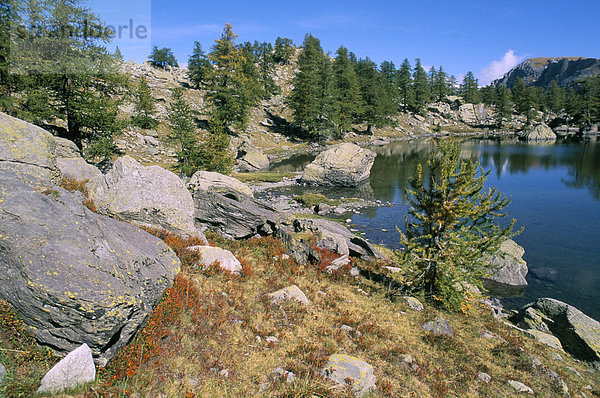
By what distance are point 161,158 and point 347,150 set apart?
3003 centimetres

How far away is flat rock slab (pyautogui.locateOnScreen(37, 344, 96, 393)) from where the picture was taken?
625 cm

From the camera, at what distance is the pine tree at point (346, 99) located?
91.2 m

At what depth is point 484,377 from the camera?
1027 centimetres

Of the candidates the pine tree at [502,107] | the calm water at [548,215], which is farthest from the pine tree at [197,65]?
the pine tree at [502,107]

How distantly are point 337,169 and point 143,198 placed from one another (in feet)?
111

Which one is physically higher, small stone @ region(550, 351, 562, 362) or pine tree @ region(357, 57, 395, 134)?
pine tree @ region(357, 57, 395, 134)

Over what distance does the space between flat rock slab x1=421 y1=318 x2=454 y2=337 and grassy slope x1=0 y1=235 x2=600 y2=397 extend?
1.10 feet

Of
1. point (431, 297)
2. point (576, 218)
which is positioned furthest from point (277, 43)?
point (431, 297)

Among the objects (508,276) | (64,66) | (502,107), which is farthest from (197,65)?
(502,107)

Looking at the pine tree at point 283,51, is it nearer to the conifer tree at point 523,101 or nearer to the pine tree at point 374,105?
the pine tree at point 374,105

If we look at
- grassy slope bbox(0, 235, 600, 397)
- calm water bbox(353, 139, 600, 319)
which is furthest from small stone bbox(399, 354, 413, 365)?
calm water bbox(353, 139, 600, 319)

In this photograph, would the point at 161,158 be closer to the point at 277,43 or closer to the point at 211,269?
the point at 211,269

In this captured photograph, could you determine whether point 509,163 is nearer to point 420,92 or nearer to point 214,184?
point 214,184

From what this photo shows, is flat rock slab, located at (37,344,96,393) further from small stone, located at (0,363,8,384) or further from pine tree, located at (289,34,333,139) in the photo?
pine tree, located at (289,34,333,139)
